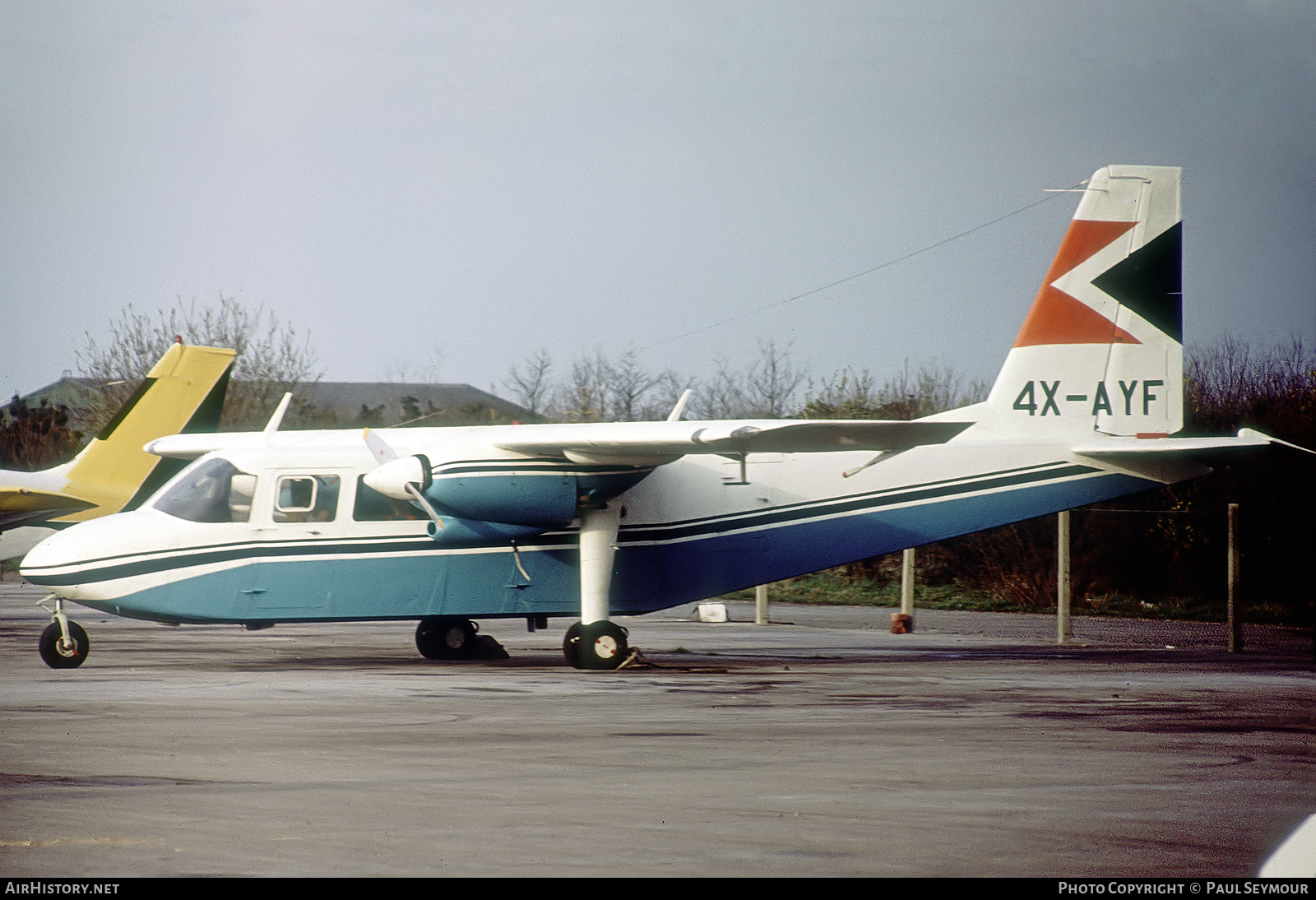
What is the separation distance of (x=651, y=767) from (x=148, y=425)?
1510cm

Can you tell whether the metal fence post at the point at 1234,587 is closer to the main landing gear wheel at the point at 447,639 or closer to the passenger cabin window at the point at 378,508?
the main landing gear wheel at the point at 447,639

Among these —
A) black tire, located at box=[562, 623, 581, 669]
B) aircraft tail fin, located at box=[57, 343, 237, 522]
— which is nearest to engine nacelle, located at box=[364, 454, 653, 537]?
black tire, located at box=[562, 623, 581, 669]

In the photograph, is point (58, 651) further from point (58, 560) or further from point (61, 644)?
point (58, 560)

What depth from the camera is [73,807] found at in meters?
6.82

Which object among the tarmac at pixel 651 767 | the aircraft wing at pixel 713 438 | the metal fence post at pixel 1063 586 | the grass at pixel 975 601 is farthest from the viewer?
the grass at pixel 975 601

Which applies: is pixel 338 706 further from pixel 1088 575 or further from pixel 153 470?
pixel 1088 575

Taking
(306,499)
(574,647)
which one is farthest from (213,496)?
(574,647)

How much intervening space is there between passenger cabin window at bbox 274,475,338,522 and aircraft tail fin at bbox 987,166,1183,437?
7824 millimetres

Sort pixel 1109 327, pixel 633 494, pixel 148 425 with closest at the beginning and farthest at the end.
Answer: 1. pixel 633 494
2. pixel 1109 327
3. pixel 148 425

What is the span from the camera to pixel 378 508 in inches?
626

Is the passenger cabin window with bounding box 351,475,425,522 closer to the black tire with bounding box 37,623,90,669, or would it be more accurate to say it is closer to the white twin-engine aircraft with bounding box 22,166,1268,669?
the white twin-engine aircraft with bounding box 22,166,1268,669

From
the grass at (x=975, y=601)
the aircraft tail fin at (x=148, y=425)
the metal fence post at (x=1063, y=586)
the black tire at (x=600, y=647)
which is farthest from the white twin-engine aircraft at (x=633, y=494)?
the aircraft tail fin at (x=148, y=425)

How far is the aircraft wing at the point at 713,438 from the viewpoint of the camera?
46.5ft

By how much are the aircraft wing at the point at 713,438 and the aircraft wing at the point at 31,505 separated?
23.8 ft
